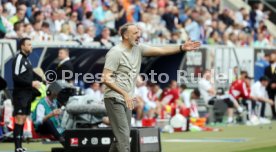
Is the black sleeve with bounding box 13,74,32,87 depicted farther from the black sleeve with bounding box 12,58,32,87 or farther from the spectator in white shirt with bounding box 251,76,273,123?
the spectator in white shirt with bounding box 251,76,273,123

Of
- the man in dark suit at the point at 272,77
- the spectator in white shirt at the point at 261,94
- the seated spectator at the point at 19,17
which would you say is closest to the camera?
the seated spectator at the point at 19,17

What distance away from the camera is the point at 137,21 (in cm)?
2878

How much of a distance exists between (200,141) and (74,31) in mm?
6495

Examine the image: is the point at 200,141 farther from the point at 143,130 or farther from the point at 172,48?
the point at 172,48

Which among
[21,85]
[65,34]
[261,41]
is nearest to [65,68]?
[21,85]

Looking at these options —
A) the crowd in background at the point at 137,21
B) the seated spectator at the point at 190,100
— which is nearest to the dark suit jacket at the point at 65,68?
the crowd in background at the point at 137,21

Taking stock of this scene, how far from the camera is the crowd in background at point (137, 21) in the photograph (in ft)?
76.0

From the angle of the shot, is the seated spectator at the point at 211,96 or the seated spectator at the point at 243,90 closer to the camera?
the seated spectator at the point at 211,96

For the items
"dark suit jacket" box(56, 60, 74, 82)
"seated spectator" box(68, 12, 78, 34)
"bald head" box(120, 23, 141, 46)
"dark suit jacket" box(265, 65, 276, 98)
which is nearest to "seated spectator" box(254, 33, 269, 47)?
"dark suit jacket" box(265, 65, 276, 98)

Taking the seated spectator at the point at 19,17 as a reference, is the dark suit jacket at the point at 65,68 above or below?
below

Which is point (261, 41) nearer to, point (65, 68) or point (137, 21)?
point (137, 21)

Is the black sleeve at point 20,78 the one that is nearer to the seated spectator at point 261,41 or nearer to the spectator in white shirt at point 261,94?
the spectator in white shirt at point 261,94

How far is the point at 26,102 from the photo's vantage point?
16.5 metres

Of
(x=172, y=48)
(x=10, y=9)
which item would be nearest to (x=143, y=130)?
(x=172, y=48)
